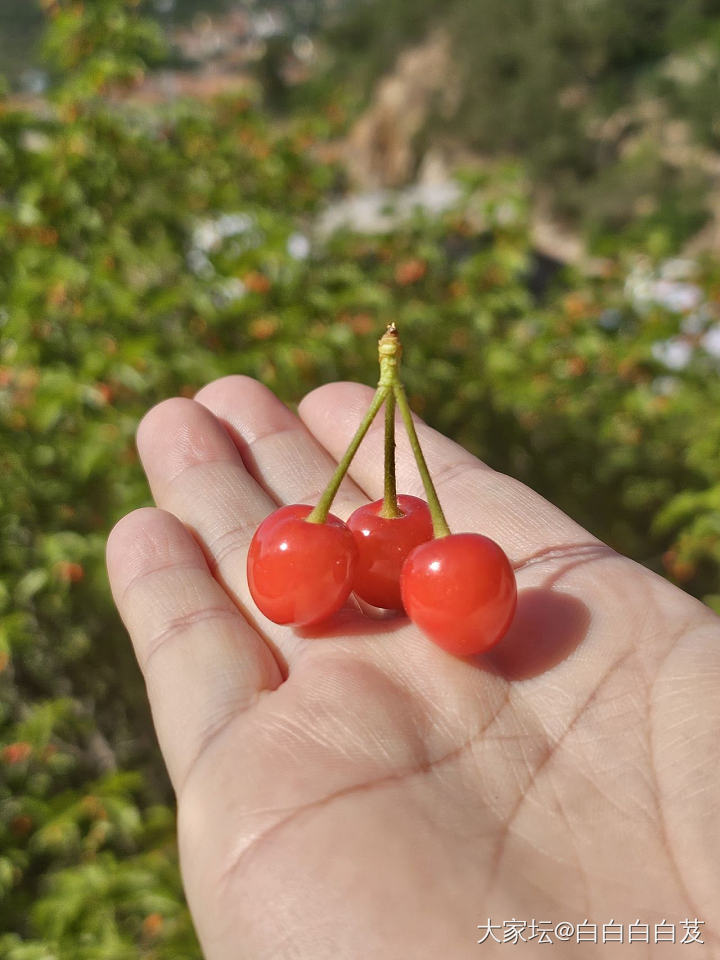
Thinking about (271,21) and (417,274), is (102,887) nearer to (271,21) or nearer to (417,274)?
(417,274)

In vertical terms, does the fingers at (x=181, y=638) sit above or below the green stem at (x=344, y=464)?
below

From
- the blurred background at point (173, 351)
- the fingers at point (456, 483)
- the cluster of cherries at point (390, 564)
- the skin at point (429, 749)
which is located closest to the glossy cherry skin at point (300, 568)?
the cluster of cherries at point (390, 564)

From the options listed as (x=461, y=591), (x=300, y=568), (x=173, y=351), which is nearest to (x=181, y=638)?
(x=300, y=568)

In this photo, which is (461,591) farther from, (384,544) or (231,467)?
(231,467)

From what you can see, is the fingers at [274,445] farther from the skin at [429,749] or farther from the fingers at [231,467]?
the skin at [429,749]

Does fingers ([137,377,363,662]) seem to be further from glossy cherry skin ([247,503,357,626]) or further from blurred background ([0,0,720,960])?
blurred background ([0,0,720,960])

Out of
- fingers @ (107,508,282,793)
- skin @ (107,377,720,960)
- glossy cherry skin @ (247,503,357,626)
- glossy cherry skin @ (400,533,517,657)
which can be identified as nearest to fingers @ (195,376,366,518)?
skin @ (107,377,720,960)

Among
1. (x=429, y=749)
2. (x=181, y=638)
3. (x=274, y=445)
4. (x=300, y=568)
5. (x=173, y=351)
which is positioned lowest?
(x=429, y=749)
